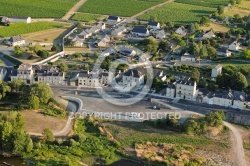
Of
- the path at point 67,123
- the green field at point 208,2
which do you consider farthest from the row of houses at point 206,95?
the green field at point 208,2

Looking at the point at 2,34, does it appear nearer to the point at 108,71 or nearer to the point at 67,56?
the point at 67,56

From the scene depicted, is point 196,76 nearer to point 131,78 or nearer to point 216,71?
point 216,71

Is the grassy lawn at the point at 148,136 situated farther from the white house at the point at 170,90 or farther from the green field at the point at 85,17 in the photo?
the green field at the point at 85,17

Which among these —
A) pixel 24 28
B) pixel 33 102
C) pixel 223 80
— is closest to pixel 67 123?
pixel 33 102

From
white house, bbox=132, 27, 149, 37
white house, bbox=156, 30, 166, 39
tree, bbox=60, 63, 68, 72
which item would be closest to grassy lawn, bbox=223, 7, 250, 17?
white house, bbox=156, 30, 166, 39

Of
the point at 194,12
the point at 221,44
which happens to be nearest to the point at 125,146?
the point at 221,44

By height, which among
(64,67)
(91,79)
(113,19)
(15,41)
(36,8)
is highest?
(36,8)
